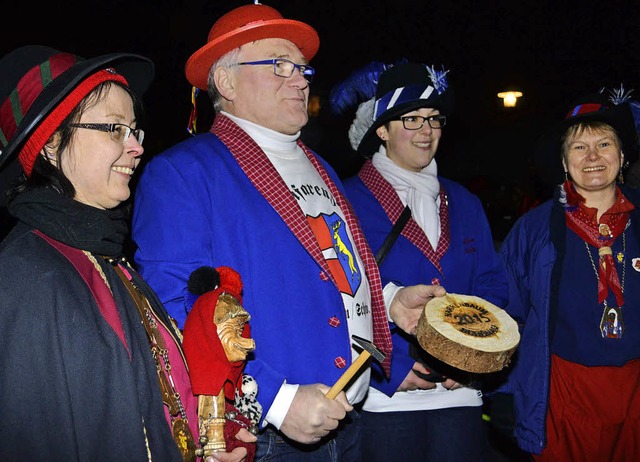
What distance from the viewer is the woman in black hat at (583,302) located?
303 cm

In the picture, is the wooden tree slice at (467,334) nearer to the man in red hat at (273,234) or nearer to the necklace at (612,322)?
the man in red hat at (273,234)

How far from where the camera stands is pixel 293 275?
6.91 feet

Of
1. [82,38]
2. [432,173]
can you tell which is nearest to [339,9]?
[82,38]

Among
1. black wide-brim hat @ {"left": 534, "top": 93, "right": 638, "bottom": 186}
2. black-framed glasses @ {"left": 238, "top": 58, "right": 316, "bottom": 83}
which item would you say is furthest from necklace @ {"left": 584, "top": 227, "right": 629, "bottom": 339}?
black-framed glasses @ {"left": 238, "top": 58, "right": 316, "bottom": 83}

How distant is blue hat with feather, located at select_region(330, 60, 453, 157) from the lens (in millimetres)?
3068

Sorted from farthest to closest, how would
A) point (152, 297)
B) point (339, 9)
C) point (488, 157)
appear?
point (488, 157) → point (339, 9) → point (152, 297)

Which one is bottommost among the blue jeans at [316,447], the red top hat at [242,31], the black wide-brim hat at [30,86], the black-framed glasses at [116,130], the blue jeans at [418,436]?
the blue jeans at [418,436]

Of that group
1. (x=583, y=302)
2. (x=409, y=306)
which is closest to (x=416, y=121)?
(x=409, y=306)

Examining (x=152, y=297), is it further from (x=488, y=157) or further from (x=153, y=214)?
(x=488, y=157)

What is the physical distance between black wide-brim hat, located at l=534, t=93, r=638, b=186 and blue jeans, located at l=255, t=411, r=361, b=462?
193 centimetres

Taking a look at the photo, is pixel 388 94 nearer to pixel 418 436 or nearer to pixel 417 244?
pixel 417 244

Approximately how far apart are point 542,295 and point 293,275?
1624mm

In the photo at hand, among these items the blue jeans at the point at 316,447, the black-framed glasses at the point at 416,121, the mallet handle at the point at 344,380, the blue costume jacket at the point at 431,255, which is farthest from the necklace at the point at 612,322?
the mallet handle at the point at 344,380

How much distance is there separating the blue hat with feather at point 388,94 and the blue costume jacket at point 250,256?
3.75 ft
